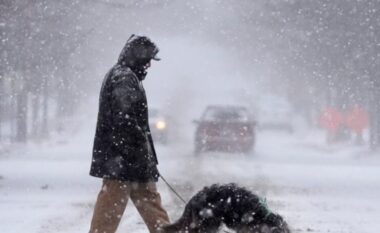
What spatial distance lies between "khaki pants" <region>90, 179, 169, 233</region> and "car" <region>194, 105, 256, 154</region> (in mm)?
13986

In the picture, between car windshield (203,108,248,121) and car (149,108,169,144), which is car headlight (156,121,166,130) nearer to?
car (149,108,169,144)

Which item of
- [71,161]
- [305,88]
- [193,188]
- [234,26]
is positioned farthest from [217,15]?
[193,188]

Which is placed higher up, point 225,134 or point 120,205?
point 120,205

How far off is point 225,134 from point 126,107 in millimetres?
14311

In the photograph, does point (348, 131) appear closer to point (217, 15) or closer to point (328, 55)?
point (328, 55)

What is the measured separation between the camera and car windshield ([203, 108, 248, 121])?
65.8 ft

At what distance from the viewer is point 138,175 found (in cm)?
543

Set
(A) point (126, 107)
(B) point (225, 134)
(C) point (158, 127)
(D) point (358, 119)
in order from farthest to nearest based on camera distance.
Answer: (D) point (358, 119), (C) point (158, 127), (B) point (225, 134), (A) point (126, 107)

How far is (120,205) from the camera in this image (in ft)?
17.8

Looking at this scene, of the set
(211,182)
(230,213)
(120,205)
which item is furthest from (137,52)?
(211,182)

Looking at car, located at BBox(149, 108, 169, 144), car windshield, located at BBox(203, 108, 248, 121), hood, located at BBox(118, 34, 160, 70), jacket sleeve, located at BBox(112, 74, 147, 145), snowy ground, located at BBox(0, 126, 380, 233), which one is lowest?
snowy ground, located at BBox(0, 126, 380, 233)

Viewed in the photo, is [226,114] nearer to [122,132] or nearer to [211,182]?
[211,182]

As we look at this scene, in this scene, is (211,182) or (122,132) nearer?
(122,132)

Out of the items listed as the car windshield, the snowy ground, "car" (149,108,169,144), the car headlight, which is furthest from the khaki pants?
the car headlight
